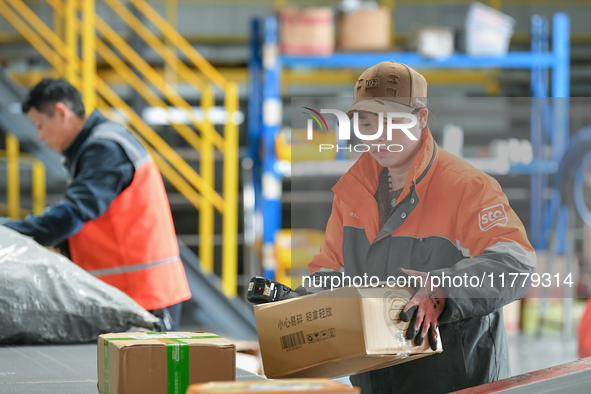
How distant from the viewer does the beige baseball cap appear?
1731 mm

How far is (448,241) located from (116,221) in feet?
6.37

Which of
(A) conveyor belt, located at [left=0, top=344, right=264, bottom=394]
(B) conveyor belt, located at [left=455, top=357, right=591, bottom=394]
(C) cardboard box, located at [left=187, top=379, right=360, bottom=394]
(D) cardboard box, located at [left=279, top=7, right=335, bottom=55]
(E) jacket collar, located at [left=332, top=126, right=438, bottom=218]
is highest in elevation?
(D) cardboard box, located at [left=279, top=7, right=335, bottom=55]

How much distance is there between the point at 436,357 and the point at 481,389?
13.8 inches

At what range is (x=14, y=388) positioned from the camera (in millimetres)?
1896

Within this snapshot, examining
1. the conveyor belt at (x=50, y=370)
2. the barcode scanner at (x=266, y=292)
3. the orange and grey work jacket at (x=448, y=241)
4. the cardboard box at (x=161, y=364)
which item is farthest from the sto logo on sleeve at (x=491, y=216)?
the conveyor belt at (x=50, y=370)

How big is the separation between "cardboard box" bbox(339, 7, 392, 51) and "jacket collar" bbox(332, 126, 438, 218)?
5.34 m

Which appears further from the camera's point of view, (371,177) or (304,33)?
(304,33)

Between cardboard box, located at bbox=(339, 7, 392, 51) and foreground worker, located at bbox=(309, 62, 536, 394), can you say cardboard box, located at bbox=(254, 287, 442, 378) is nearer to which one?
foreground worker, located at bbox=(309, 62, 536, 394)

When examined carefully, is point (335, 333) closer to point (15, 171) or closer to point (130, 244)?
point (130, 244)

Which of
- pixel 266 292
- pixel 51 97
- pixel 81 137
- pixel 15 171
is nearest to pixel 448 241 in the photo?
pixel 266 292

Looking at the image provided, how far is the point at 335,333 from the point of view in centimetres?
171

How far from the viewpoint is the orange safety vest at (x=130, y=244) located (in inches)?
127

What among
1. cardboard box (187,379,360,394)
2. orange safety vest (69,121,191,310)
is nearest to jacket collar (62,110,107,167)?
orange safety vest (69,121,191,310)

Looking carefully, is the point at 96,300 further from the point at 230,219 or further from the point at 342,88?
the point at 342,88
